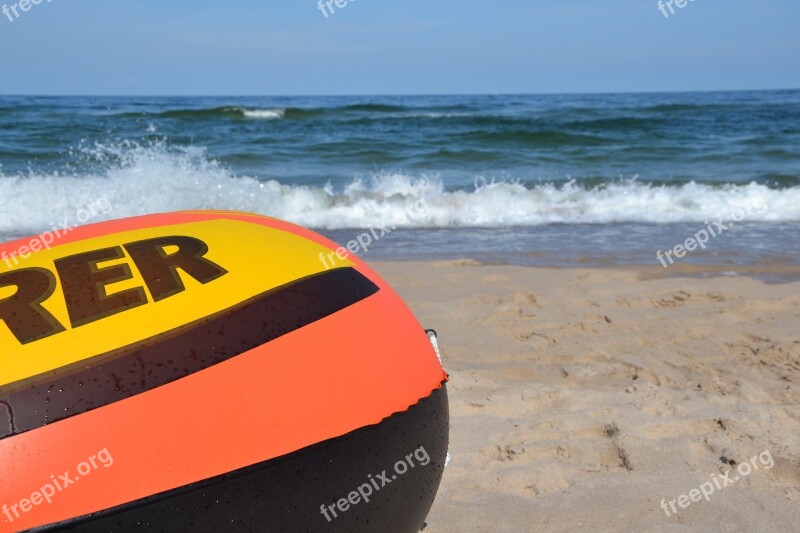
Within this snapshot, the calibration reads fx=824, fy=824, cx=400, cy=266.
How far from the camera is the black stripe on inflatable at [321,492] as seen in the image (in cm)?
150

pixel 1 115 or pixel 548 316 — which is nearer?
pixel 548 316

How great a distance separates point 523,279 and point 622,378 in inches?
70.4

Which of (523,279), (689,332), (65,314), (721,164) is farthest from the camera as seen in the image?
(721,164)

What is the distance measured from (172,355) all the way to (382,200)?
25.3 ft

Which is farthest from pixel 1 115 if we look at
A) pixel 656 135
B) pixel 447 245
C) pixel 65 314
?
pixel 65 314

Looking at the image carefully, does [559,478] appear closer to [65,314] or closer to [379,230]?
[65,314]

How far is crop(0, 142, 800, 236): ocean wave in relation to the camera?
8445mm

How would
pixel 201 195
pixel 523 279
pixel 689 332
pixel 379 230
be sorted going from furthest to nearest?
1. pixel 201 195
2. pixel 379 230
3. pixel 523 279
4. pixel 689 332

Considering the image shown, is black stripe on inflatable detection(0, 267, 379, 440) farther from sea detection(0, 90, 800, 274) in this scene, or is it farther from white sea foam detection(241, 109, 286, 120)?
white sea foam detection(241, 109, 286, 120)

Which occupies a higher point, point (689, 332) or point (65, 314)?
point (65, 314)

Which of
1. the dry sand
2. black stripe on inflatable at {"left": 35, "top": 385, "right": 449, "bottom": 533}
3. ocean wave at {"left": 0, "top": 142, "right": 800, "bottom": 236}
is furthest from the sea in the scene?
black stripe on inflatable at {"left": 35, "top": 385, "right": 449, "bottom": 533}

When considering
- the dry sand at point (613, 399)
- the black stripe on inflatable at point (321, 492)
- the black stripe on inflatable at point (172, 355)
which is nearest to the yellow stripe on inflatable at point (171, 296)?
the black stripe on inflatable at point (172, 355)

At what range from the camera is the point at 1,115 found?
64.5ft

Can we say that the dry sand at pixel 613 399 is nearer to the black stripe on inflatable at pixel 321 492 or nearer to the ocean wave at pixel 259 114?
the black stripe on inflatable at pixel 321 492
